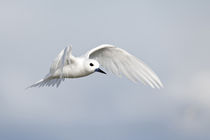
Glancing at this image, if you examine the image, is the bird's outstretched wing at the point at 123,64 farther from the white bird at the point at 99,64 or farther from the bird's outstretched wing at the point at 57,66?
the bird's outstretched wing at the point at 57,66

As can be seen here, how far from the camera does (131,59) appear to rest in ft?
56.6

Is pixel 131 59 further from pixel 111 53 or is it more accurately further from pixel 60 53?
pixel 60 53

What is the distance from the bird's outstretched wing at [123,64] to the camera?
16922 millimetres

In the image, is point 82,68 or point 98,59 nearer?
point 82,68

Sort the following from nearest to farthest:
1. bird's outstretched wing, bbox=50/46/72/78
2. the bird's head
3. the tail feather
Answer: bird's outstretched wing, bbox=50/46/72/78
the bird's head
the tail feather

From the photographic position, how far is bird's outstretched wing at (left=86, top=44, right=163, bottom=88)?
16922 mm

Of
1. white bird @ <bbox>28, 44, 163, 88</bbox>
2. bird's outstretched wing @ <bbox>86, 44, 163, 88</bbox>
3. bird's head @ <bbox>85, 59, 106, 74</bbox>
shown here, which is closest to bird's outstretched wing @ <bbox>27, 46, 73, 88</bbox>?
white bird @ <bbox>28, 44, 163, 88</bbox>

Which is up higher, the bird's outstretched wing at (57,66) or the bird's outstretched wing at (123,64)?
the bird's outstretched wing at (123,64)

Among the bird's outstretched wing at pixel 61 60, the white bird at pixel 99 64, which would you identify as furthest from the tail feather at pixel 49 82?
the bird's outstretched wing at pixel 61 60

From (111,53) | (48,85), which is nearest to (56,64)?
(48,85)

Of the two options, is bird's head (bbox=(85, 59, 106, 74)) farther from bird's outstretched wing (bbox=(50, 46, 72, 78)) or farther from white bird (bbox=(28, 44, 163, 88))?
bird's outstretched wing (bbox=(50, 46, 72, 78))

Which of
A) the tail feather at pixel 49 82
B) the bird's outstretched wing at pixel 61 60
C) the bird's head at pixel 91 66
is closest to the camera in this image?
the bird's outstretched wing at pixel 61 60

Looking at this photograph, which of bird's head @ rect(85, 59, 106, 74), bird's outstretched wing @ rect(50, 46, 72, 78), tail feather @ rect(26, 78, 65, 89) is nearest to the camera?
bird's outstretched wing @ rect(50, 46, 72, 78)

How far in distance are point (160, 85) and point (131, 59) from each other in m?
1.18
